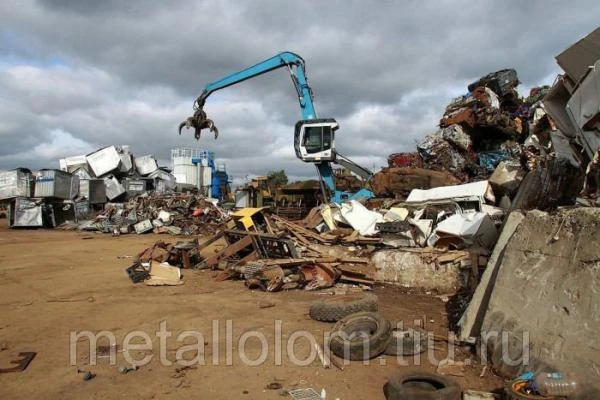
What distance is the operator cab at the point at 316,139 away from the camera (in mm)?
14141

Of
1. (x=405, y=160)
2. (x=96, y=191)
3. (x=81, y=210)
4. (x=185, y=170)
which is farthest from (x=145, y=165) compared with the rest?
(x=405, y=160)

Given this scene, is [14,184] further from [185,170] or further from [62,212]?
[185,170]

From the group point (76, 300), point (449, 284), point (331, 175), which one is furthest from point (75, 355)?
point (331, 175)

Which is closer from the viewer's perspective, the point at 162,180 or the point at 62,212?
the point at 62,212

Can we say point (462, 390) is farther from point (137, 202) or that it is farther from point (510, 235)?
point (137, 202)

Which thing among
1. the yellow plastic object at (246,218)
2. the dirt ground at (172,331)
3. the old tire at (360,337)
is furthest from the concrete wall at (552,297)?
the yellow plastic object at (246,218)

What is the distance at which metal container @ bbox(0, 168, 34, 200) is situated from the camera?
2136 cm

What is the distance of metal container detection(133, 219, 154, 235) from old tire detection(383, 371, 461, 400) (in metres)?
17.4

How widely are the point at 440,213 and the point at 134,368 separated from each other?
258 inches

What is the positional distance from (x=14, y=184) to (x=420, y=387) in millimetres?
23047

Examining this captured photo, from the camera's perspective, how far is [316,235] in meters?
9.97

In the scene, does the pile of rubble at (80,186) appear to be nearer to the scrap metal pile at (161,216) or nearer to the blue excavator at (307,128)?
the scrap metal pile at (161,216)

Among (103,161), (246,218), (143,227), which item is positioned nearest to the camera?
(246,218)

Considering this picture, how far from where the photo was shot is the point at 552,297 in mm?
3857
